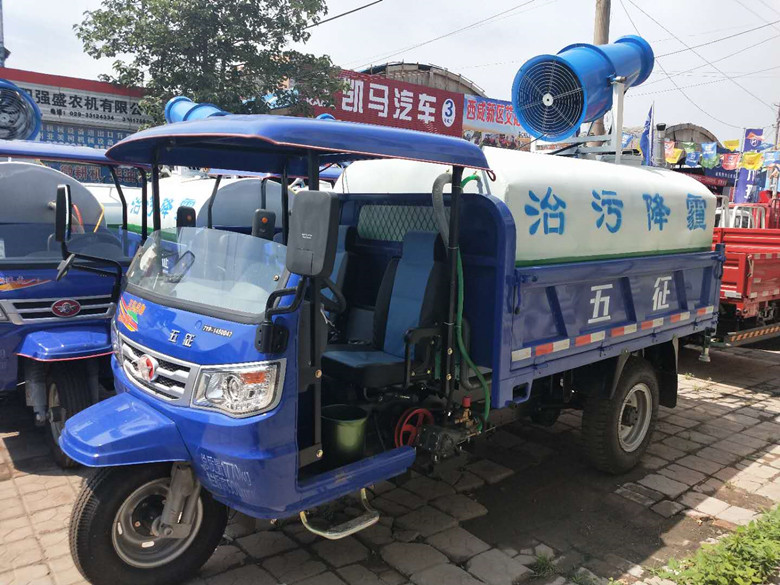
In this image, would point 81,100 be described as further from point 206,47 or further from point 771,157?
point 771,157

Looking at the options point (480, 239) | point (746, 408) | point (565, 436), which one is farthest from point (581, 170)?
point (746, 408)

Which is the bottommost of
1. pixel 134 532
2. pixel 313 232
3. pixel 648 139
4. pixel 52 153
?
pixel 134 532

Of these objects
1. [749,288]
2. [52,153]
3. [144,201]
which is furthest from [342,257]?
[749,288]

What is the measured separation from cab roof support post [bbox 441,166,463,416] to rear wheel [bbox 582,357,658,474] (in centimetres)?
149

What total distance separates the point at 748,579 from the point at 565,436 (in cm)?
216

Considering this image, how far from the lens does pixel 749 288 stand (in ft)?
22.5

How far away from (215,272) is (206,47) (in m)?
11.1

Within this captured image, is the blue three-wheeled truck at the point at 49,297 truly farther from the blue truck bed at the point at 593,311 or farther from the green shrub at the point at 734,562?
the green shrub at the point at 734,562

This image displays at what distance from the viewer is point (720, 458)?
5.06 meters

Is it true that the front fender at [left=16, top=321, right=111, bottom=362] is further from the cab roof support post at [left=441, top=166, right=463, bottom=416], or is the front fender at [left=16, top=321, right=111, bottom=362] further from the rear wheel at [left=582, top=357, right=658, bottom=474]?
the rear wheel at [left=582, top=357, right=658, bottom=474]

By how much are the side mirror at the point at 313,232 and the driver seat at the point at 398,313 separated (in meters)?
0.92

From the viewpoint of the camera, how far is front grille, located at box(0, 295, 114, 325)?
434cm

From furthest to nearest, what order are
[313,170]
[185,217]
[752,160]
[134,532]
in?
[752,160] → [185,217] → [134,532] → [313,170]

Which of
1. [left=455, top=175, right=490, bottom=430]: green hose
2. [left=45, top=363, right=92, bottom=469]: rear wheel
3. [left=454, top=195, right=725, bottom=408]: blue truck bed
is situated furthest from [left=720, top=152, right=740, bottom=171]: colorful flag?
[left=45, top=363, right=92, bottom=469]: rear wheel
